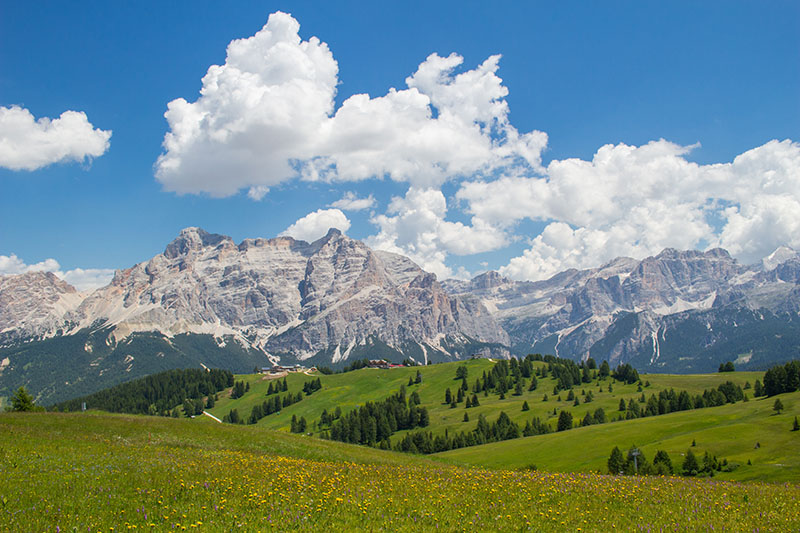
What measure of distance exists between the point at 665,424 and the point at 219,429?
74426 mm

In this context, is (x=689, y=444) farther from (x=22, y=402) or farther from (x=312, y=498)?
(x=22, y=402)

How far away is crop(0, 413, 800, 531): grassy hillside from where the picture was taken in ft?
47.3

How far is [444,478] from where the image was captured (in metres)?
23.9

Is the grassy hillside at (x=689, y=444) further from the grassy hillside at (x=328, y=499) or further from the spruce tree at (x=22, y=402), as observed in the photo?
the spruce tree at (x=22, y=402)

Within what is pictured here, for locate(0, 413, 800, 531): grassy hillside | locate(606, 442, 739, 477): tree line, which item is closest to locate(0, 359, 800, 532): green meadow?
locate(0, 413, 800, 531): grassy hillside

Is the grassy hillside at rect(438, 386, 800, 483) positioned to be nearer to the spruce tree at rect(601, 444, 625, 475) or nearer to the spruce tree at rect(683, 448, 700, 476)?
the spruce tree at rect(683, 448, 700, 476)

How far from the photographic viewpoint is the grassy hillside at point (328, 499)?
1443 cm

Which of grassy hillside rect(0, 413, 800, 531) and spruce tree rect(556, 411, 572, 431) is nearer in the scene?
grassy hillside rect(0, 413, 800, 531)

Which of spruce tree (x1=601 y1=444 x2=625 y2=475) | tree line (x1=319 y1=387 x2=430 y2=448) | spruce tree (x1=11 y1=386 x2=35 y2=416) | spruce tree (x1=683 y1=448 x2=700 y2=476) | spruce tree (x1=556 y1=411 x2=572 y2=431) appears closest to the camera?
spruce tree (x1=683 y1=448 x2=700 y2=476)

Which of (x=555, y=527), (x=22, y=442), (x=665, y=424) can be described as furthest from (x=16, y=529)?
(x=665, y=424)

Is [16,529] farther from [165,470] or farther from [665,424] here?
[665,424]

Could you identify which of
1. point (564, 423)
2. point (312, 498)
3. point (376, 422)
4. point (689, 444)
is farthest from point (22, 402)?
point (564, 423)

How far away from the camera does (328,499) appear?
17.0 m

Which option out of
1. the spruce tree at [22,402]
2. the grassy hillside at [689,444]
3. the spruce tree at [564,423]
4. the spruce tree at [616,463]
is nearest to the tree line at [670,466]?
the spruce tree at [616,463]
